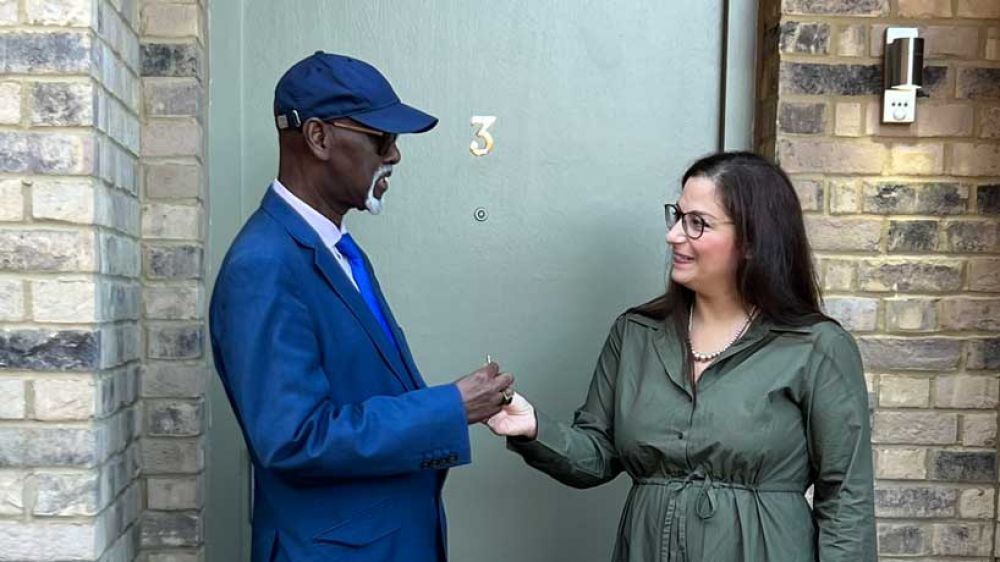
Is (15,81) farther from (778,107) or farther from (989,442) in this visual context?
(989,442)

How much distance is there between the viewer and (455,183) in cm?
266

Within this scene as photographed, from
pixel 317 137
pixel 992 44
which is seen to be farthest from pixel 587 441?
pixel 992 44

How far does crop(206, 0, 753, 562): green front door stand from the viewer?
8.50 feet

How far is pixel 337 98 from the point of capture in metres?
1.77

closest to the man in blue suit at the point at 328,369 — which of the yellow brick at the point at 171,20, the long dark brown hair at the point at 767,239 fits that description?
the long dark brown hair at the point at 767,239

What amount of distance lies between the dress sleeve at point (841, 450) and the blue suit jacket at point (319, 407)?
Result: 74 cm

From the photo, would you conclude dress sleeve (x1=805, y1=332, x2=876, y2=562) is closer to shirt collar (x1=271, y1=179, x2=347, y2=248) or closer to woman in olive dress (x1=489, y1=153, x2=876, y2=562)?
woman in olive dress (x1=489, y1=153, x2=876, y2=562)

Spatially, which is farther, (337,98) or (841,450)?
(841,450)

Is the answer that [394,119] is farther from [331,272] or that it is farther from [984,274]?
[984,274]

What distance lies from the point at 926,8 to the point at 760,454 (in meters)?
1.36

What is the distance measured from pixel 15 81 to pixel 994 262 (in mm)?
2419

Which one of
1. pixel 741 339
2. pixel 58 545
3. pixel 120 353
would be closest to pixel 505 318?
pixel 741 339

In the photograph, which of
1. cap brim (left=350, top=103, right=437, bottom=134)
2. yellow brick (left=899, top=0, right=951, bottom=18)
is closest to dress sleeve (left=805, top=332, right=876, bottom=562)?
cap brim (left=350, top=103, right=437, bottom=134)

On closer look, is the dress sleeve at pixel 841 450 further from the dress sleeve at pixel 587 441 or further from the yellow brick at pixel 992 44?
the yellow brick at pixel 992 44
